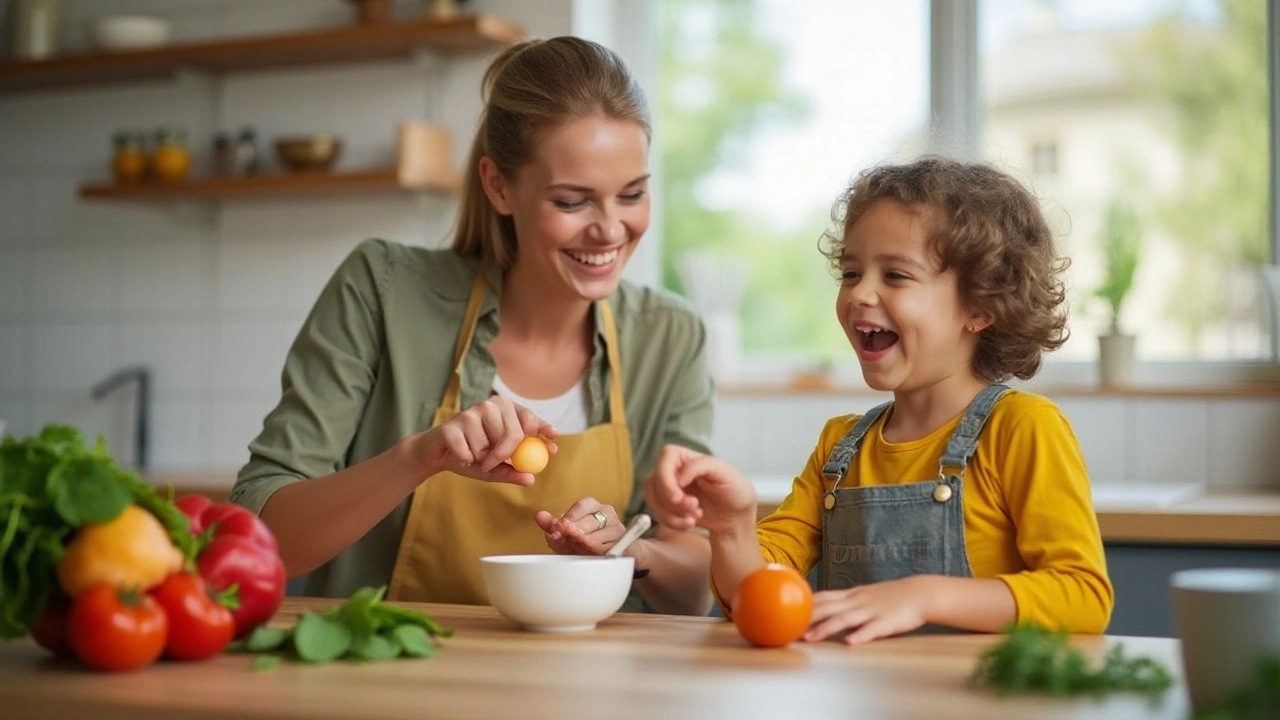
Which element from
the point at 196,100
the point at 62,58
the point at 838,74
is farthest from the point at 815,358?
the point at 62,58

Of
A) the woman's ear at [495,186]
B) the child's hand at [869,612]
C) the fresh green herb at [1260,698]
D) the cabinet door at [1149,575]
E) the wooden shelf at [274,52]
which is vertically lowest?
the cabinet door at [1149,575]

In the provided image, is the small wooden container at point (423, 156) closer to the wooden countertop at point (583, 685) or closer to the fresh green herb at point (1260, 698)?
the wooden countertop at point (583, 685)

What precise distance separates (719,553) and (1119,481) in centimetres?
180

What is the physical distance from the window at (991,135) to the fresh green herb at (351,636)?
6.42 feet

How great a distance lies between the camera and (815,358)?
3365mm

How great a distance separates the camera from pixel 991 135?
3.21 metres

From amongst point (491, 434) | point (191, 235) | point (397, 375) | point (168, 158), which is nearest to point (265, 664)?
point (491, 434)

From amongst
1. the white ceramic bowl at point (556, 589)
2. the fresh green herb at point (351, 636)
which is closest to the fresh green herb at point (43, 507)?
the fresh green herb at point (351, 636)

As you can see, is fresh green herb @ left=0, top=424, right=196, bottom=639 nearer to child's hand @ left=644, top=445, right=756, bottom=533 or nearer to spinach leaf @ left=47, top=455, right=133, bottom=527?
spinach leaf @ left=47, top=455, right=133, bottom=527

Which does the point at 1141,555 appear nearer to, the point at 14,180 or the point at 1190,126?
the point at 1190,126

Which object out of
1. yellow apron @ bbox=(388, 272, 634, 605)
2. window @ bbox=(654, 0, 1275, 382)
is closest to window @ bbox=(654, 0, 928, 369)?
window @ bbox=(654, 0, 1275, 382)

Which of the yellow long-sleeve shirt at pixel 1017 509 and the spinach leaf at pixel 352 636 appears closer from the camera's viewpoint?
the spinach leaf at pixel 352 636

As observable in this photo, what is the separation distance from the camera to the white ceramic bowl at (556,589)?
1.23m

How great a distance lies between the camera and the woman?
185cm
